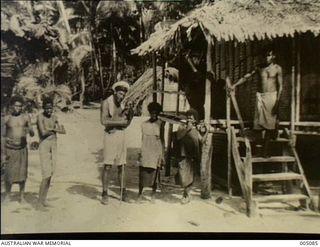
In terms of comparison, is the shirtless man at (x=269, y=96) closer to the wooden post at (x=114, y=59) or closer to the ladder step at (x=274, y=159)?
the ladder step at (x=274, y=159)

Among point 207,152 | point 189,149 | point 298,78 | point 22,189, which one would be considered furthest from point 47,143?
Answer: point 298,78

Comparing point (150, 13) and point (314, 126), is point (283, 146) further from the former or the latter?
point (150, 13)

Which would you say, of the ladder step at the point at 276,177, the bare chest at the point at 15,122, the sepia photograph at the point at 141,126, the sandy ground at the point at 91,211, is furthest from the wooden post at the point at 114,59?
the ladder step at the point at 276,177

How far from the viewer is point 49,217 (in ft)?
13.0

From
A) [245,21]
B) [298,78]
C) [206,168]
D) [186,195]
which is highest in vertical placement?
[245,21]

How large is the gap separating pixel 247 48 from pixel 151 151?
1.35m

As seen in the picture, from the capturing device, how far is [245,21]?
4.09m

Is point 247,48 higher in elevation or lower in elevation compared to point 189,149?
higher

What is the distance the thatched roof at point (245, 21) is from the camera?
4023 mm

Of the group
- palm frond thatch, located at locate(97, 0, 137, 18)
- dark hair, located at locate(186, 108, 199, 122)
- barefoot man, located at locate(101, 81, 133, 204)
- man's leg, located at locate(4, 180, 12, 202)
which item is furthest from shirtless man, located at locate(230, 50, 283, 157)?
man's leg, located at locate(4, 180, 12, 202)

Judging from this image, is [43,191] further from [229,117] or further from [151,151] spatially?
[229,117]

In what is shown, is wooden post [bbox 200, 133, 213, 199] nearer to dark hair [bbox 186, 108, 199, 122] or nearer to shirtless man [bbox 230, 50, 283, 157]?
dark hair [bbox 186, 108, 199, 122]

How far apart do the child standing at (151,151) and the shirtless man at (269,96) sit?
2.42 ft

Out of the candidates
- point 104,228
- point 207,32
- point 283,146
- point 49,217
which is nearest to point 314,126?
point 283,146
